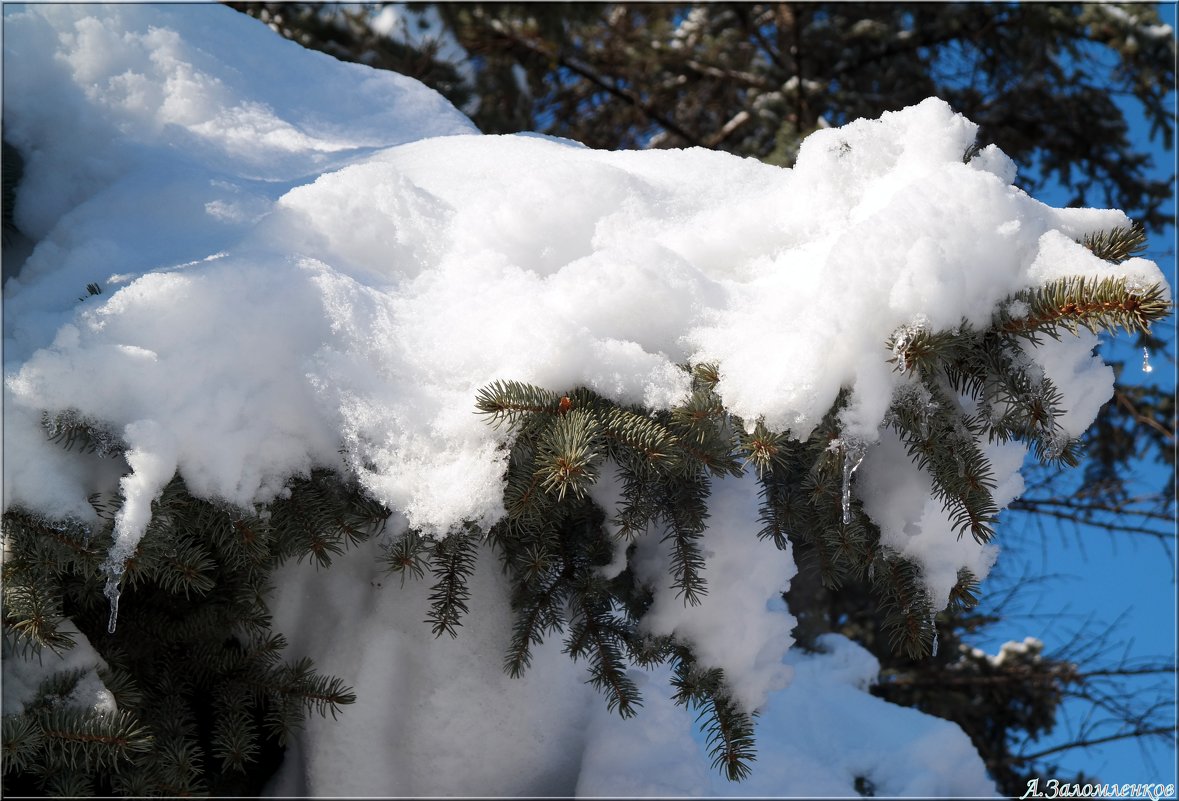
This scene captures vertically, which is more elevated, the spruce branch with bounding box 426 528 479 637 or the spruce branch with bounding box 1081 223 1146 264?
the spruce branch with bounding box 1081 223 1146 264

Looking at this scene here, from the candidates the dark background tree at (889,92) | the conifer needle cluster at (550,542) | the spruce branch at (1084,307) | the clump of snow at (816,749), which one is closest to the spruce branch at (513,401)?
the conifer needle cluster at (550,542)

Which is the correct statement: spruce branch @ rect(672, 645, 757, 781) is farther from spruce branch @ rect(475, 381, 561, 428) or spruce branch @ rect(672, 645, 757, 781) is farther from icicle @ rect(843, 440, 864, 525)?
spruce branch @ rect(475, 381, 561, 428)

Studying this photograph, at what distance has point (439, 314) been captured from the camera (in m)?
1.61

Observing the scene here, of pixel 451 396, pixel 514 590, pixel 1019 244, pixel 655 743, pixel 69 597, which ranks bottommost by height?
pixel 655 743

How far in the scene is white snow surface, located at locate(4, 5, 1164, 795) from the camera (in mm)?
1415

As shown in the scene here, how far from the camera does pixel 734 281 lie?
1.67 m

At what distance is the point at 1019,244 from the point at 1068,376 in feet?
0.88

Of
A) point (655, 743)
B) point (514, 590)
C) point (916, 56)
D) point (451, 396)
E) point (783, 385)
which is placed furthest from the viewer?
point (916, 56)

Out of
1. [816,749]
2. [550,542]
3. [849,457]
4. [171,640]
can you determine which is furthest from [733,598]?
A: [816,749]

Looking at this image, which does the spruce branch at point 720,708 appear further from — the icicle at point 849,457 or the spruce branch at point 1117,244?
the spruce branch at point 1117,244

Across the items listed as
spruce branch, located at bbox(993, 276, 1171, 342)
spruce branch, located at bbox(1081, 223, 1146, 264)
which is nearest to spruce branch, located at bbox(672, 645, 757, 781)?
spruce branch, located at bbox(993, 276, 1171, 342)

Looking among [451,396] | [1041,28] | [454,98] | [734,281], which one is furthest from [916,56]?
[451,396]

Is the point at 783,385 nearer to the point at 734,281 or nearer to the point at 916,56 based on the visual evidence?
the point at 734,281

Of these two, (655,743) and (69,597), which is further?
(655,743)
